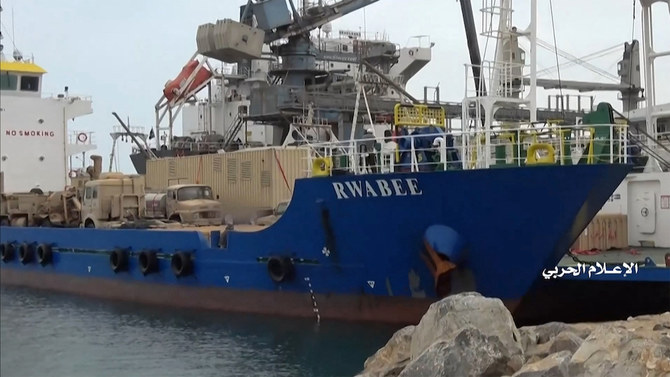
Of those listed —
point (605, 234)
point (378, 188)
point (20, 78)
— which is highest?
point (20, 78)

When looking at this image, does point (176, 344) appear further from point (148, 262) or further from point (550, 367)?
point (550, 367)

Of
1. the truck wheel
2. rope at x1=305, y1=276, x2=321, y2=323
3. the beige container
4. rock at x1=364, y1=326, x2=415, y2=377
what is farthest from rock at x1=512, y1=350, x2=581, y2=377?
the truck wheel

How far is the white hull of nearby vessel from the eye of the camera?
54.8 ft

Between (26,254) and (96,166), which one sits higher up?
(96,166)

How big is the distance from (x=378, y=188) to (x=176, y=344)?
14.9 feet

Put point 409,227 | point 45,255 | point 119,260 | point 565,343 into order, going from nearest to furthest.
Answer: point 565,343 < point 409,227 < point 119,260 < point 45,255

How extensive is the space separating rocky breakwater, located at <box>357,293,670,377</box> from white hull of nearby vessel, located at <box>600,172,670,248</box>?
8.20 meters

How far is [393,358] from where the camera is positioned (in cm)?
895

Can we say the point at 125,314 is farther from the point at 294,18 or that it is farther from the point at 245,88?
the point at 245,88

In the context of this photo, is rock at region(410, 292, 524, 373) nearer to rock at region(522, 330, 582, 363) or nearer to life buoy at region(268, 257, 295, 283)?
rock at region(522, 330, 582, 363)

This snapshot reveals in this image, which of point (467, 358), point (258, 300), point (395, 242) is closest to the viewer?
point (467, 358)

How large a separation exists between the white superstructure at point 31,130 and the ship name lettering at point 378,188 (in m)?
16.0

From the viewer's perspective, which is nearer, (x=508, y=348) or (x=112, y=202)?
(x=508, y=348)

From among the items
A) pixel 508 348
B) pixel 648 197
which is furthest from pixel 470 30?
pixel 508 348
